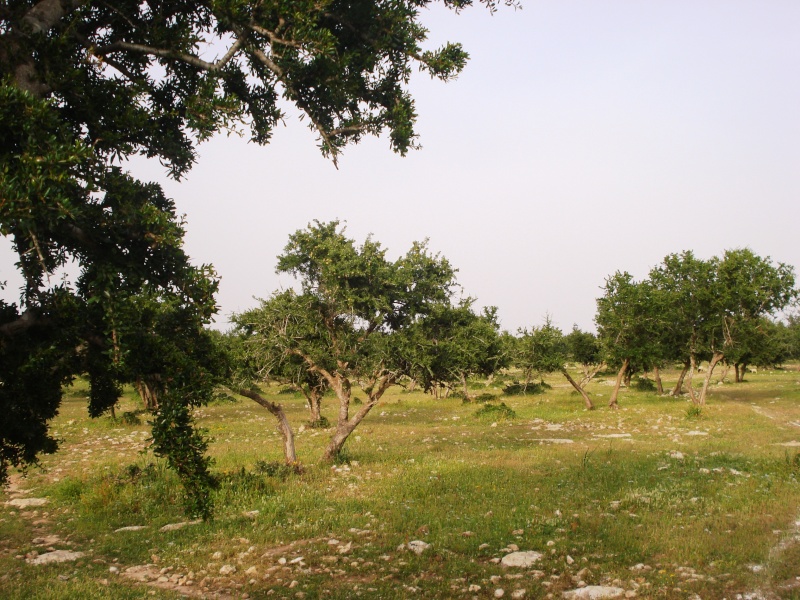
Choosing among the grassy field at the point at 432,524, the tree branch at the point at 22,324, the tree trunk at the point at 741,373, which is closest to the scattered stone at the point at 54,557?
the grassy field at the point at 432,524

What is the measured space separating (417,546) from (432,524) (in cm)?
135

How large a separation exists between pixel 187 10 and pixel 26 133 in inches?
113

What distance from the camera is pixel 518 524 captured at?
10.3 m

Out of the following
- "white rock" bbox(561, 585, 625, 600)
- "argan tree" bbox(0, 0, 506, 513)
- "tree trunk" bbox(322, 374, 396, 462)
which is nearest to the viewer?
"argan tree" bbox(0, 0, 506, 513)

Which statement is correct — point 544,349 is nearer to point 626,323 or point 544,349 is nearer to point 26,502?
point 626,323

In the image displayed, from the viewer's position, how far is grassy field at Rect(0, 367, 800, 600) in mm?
7738

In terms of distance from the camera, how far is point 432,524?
415 inches

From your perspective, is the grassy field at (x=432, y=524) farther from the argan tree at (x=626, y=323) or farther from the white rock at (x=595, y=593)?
the argan tree at (x=626, y=323)

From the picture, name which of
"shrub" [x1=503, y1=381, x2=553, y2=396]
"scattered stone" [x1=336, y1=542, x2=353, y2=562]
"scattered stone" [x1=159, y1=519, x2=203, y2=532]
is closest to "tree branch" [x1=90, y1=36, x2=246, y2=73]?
"scattered stone" [x1=336, y1=542, x2=353, y2=562]

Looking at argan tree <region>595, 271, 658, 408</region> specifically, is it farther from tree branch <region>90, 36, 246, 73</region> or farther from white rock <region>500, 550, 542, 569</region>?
tree branch <region>90, 36, 246, 73</region>

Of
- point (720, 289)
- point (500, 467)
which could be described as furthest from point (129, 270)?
point (720, 289)

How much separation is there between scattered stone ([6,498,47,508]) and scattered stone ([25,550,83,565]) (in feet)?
15.2

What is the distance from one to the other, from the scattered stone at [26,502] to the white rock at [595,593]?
1235cm

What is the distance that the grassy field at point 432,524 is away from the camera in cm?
774
